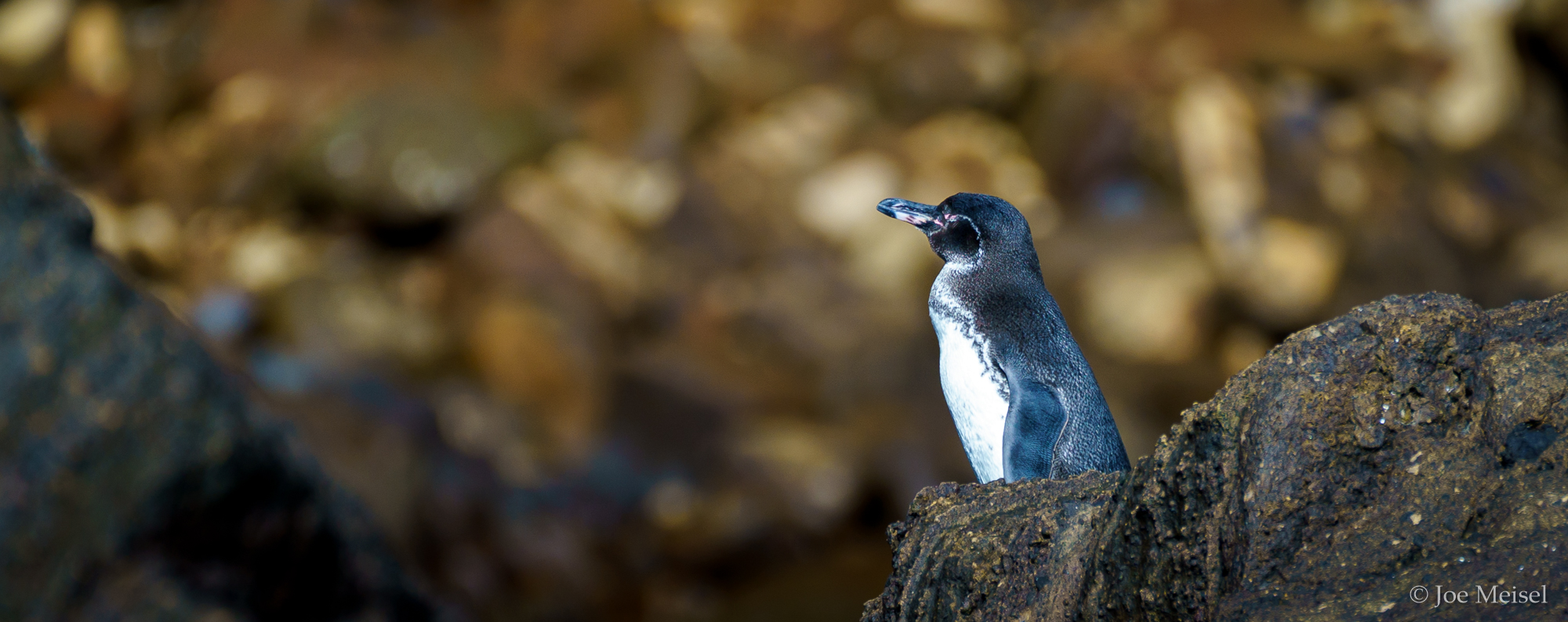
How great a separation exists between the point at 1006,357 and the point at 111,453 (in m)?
2.16

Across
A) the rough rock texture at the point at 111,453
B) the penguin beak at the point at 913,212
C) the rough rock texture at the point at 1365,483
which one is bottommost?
the rough rock texture at the point at 1365,483

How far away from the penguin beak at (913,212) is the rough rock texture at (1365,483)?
1190mm

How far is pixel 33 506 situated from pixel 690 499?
502 centimetres

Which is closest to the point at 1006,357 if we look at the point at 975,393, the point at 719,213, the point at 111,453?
the point at 975,393

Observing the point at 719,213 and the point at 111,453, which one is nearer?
the point at 111,453

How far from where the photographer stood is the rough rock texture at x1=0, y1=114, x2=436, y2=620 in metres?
2.65

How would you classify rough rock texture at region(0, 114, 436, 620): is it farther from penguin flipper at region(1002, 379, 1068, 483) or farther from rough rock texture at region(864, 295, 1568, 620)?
rough rock texture at region(864, 295, 1568, 620)

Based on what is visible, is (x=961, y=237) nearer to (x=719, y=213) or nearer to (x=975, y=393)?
(x=975, y=393)

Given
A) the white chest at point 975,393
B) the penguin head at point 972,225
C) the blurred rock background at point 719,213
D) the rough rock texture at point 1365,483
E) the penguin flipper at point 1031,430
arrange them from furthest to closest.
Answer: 1. the blurred rock background at point 719,213
2. the penguin head at point 972,225
3. the white chest at point 975,393
4. the penguin flipper at point 1031,430
5. the rough rock texture at point 1365,483

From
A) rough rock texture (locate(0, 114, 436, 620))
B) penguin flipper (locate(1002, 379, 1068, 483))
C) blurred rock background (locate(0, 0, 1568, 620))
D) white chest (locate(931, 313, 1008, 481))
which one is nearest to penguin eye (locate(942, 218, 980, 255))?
white chest (locate(931, 313, 1008, 481))

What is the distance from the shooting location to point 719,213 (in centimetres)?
945

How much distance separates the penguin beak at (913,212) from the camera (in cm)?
273

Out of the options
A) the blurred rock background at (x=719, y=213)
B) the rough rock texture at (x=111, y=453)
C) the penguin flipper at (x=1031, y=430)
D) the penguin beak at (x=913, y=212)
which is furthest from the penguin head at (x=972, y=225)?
the blurred rock background at (x=719, y=213)

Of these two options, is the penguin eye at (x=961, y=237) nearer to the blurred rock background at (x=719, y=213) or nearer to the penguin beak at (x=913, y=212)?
the penguin beak at (x=913, y=212)
